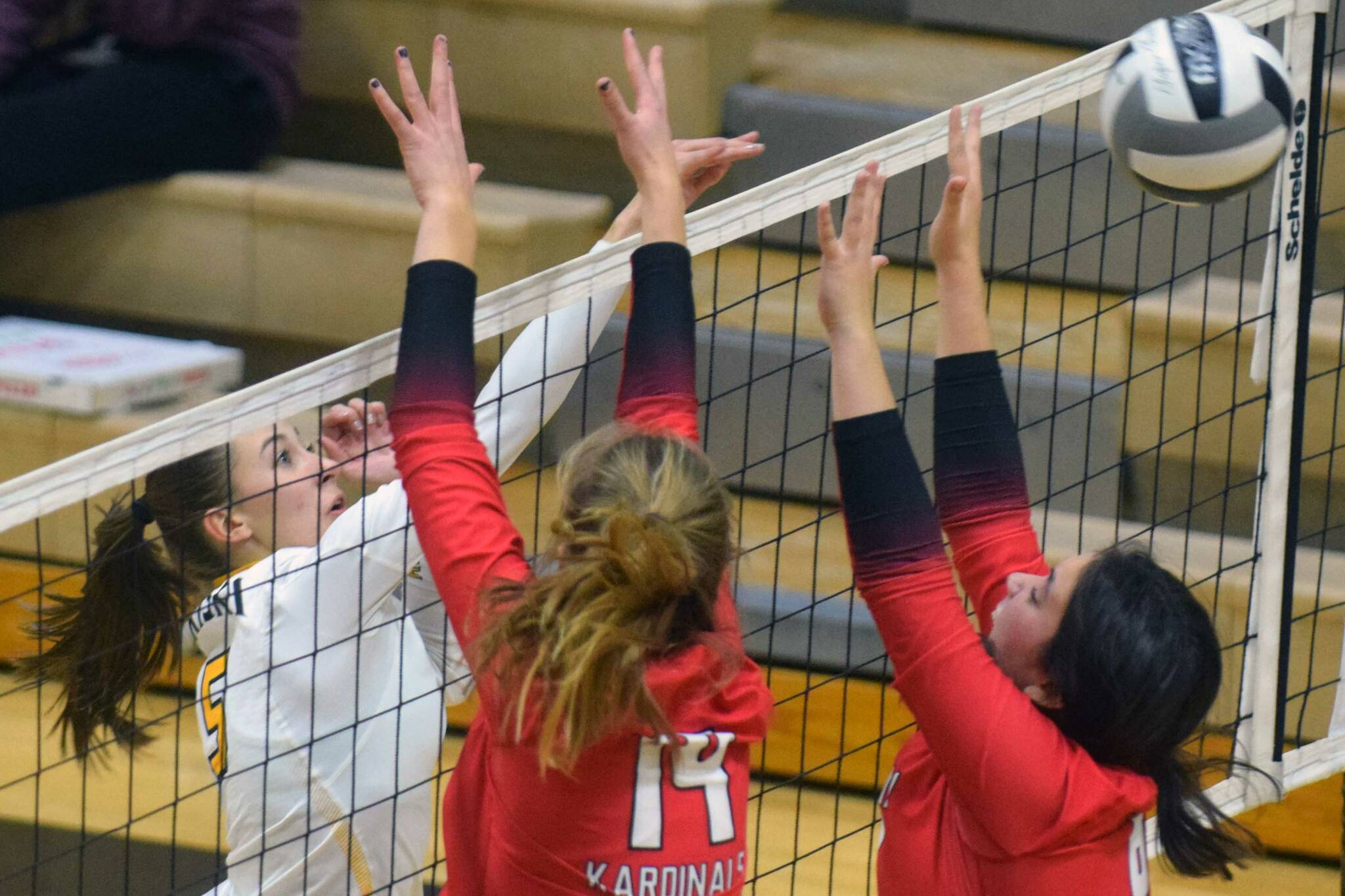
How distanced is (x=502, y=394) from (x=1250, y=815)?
5.29 feet

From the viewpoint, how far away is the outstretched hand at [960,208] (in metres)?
1.40

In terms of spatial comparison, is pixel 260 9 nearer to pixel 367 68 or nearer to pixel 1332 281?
pixel 367 68

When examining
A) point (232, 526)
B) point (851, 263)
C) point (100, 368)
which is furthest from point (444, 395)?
point (100, 368)

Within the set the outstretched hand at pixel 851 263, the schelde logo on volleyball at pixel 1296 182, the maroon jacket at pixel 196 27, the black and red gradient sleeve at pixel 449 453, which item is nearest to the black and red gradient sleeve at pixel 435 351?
the black and red gradient sleeve at pixel 449 453

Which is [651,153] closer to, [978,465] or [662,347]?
[662,347]

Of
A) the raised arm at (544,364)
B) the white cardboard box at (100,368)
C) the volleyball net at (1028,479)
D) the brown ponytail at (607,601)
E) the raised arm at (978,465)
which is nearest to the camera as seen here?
the brown ponytail at (607,601)

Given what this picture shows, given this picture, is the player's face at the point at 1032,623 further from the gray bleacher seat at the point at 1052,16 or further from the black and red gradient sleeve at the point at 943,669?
the gray bleacher seat at the point at 1052,16

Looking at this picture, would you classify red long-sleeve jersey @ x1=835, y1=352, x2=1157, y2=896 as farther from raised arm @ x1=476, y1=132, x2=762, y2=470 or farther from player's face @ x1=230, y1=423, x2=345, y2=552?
player's face @ x1=230, y1=423, x2=345, y2=552

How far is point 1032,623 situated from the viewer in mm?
1374

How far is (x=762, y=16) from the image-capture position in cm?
350

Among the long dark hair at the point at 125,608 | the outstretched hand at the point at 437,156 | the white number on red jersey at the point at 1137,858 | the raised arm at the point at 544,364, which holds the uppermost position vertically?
the outstretched hand at the point at 437,156

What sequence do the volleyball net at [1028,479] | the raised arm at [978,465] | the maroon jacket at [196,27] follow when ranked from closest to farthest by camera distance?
the raised arm at [978,465], the volleyball net at [1028,479], the maroon jacket at [196,27]

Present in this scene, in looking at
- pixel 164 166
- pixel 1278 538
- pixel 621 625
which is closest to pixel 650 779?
pixel 621 625

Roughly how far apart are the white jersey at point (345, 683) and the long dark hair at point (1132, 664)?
57 cm
